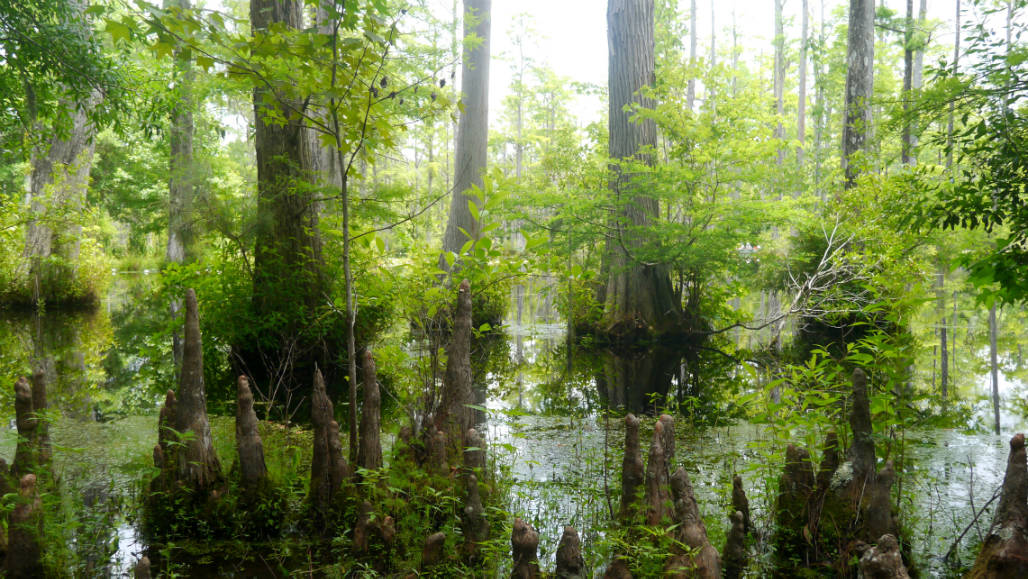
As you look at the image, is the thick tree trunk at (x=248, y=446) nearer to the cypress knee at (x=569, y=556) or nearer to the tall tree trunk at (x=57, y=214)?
the cypress knee at (x=569, y=556)

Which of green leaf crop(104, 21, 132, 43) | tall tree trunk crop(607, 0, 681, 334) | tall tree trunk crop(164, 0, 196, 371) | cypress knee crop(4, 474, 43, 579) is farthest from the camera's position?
tall tree trunk crop(607, 0, 681, 334)

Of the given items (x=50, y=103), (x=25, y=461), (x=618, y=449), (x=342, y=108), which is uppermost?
(x=50, y=103)

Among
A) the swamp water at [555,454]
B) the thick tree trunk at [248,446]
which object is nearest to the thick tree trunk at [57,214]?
the swamp water at [555,454]

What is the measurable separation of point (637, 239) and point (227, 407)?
716 centimetres

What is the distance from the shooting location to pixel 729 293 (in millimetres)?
12125

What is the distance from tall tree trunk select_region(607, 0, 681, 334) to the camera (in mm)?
11555

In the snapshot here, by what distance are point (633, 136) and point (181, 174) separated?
Answer: 8611 millimetres

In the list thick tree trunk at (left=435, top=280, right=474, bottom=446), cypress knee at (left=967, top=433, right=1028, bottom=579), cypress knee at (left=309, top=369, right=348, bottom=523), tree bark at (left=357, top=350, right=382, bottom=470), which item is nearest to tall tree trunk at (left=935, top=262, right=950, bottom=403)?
cypress knee at (left=967, top=433, right=1028, bottom=579)

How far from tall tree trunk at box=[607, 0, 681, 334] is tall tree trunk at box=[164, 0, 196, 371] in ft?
23.7

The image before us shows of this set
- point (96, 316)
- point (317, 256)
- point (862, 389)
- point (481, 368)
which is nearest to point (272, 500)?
point (862, 389)

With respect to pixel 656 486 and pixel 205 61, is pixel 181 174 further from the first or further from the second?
pixel 656 486

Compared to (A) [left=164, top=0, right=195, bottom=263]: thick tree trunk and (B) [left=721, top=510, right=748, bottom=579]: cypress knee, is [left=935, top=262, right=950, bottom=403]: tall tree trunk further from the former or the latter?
(A) [left=164, top=0, right=195, bottom=263]: thick tree trunk

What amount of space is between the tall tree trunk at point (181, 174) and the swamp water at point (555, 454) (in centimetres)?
205

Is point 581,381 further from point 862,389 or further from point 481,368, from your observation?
point 862,389
